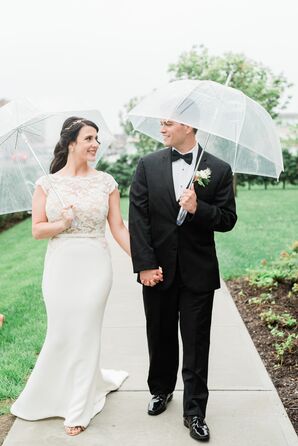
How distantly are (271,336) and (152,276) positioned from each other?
2.67m

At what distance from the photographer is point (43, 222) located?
4.29 m

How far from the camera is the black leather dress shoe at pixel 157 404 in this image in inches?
175

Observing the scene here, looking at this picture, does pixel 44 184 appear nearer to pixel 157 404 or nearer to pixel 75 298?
pixel 75 298

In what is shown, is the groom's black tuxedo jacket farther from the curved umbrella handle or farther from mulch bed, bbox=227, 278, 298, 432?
mulch bed, bbox=227, 278, 298, 432

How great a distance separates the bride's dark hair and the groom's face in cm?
54

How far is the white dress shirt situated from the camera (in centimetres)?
416

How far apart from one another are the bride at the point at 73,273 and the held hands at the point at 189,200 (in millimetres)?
715

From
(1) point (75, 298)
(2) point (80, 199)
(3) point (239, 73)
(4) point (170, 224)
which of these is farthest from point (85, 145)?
(3) point (239, 73)

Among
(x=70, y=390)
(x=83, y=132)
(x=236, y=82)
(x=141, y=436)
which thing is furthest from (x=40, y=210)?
(x=236, y=82)

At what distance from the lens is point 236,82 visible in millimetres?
Result: 25094

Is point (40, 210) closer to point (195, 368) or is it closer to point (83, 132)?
point (83, 132)

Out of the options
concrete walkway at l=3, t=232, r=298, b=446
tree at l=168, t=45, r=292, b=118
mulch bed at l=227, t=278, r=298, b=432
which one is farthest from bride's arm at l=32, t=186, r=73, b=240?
tree at l=168, t=45, r=292, b=118

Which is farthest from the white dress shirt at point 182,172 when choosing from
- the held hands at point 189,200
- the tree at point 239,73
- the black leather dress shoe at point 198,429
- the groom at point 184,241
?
the tree at point 239,73

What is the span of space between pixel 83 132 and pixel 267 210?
50.5 ft
